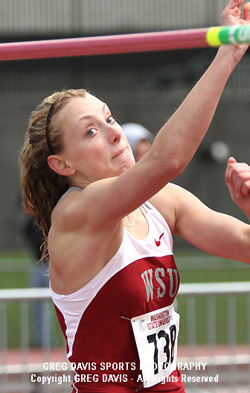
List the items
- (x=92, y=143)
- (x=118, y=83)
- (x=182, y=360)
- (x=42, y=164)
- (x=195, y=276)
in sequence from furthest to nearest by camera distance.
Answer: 1. (x=118, y=83)
2. (x=195, y=276)
3. (x=182, y=360)
4. (x=42, y=164)
5. (x=92, y=143)

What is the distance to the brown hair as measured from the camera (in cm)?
188

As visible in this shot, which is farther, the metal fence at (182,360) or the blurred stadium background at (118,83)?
the blurred stadium background at (118,83)

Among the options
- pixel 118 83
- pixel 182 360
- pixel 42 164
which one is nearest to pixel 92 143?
pixel 42 164

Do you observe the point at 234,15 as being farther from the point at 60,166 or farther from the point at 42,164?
the point at 42,164

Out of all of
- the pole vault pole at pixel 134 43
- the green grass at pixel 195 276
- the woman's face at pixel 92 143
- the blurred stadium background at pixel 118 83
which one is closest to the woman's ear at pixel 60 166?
the woman's face at pixel 92 143

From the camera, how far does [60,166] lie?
1878mm

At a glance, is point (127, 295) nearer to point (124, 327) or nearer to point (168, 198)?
point (124, 327)

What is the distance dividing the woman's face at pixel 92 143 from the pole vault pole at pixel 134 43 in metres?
0.31

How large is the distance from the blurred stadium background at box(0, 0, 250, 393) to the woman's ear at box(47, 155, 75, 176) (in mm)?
11453

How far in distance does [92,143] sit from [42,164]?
1.00 ft

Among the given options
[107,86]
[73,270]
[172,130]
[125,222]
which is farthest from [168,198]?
[107,86]

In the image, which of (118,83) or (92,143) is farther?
(118,83)

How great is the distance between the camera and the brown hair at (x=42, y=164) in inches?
74.0

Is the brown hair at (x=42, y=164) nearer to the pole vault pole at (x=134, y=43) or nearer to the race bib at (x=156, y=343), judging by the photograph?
the pole vault pole at (x=134, y=43)
